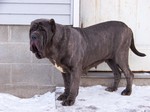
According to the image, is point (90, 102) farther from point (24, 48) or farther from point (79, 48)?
point (24, 48)

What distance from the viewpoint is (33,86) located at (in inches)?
239

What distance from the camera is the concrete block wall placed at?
19.4 ft

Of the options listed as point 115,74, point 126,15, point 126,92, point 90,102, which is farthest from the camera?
point 126,15

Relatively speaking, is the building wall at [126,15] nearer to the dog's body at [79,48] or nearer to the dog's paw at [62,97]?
the dog's body at [79,48]

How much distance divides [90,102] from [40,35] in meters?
1.29

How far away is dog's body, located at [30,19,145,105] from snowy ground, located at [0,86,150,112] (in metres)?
0.15

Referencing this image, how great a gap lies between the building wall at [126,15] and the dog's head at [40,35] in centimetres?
142

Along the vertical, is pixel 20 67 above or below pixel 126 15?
below

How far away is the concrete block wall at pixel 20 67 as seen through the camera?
5918 mm

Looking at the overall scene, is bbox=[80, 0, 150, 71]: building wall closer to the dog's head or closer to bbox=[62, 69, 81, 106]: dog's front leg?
bbox=[62, 69, 81, 106]: dog's front leg

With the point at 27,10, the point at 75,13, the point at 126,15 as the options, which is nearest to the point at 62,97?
the point at 75,13

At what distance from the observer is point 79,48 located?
17.0 ft

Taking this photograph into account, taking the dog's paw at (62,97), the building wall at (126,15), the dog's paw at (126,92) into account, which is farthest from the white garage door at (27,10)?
the dog's paw at (126,92)

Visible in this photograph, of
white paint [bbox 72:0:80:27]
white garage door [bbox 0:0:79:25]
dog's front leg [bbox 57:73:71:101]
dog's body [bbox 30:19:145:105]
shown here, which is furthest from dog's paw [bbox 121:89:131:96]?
white garage door [bbox 0:0:79:25]
